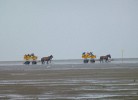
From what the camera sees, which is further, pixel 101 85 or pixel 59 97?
pixel 101 85

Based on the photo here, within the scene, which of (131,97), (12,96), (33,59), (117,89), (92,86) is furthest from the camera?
(33,59)

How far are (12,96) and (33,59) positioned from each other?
55582mm

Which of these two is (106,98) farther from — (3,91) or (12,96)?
(3,91)

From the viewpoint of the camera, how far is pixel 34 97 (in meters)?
24.4

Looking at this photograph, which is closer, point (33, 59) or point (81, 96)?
point (81, 96)

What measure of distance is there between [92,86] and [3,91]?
17.2ft

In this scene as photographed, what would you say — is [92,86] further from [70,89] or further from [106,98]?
[106,98]

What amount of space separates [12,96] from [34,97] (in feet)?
4.71

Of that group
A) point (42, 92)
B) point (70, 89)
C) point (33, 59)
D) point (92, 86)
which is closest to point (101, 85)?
point (92, 86)

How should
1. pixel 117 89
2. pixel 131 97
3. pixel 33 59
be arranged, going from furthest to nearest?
pixel 33 59 < pixel 117 89 < pixel 131 97

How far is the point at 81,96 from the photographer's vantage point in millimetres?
24125

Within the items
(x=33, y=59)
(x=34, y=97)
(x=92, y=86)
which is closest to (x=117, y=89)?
(x=92, y=86)

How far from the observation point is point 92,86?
29266 mm

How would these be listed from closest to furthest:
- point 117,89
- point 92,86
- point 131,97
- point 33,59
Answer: point 131,97 < point 117,89 < point 92,86 < point 33,59
